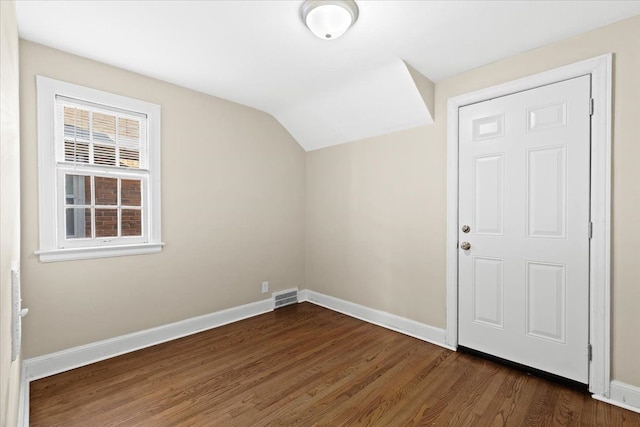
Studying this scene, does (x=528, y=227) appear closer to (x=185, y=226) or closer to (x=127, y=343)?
(x=185, y=226)

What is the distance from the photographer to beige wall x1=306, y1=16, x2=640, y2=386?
1.92m

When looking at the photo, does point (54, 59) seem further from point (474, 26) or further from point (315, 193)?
point (474, 26)

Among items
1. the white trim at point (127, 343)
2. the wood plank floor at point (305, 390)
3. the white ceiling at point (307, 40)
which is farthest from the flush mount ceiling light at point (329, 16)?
the white trim at point (127, 343)

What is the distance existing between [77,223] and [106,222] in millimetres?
198

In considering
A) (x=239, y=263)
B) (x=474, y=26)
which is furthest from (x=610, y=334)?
(x=239, y=263)

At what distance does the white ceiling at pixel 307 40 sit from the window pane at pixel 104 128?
451 millimetres

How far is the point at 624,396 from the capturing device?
1.92 meters

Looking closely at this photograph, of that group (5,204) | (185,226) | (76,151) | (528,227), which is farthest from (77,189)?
A: (528,227)

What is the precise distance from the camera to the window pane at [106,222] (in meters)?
2.57

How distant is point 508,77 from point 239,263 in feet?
10.1

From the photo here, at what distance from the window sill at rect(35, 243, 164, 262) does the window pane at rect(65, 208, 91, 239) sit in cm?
14

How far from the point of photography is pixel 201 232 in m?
3.14

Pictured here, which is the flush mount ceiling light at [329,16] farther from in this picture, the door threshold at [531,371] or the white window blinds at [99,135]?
the door threshold at [531,371]

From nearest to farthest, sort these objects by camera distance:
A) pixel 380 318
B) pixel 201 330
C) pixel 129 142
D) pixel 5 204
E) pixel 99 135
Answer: pixel 5 204
pixel 99 135
pixel 129 142
pixel 201 330
pixel 380 318
